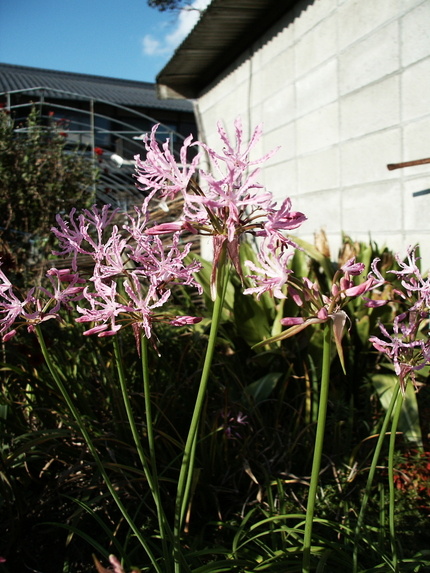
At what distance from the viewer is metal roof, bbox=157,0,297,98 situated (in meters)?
3.80

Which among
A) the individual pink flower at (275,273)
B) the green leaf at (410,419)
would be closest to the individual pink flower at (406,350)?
the individual pink flower at (275,273)

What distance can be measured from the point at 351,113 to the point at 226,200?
9.23ft

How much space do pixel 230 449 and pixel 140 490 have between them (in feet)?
1.38

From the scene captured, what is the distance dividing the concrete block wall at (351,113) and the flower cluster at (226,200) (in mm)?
2166

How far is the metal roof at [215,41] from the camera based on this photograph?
12.5 ft

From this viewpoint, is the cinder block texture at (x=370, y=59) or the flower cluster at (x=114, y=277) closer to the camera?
the flower cluster at (x=114, y=277)

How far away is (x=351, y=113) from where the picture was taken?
312 centimetres

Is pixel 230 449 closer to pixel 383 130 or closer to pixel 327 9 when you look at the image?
pixel 383 130

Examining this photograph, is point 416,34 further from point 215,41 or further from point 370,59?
point 215,41

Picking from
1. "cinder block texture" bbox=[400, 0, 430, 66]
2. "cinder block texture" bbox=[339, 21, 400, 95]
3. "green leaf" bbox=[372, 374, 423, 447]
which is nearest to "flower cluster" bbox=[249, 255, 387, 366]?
"green leaf" bbox=[372, 374, 423, 447]

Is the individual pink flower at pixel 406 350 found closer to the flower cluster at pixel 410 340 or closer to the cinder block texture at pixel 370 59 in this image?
the flower cluster at pixel 410 340

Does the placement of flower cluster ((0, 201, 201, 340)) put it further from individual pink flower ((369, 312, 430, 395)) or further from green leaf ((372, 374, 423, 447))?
green leaf ((372, 374, 423, 447))

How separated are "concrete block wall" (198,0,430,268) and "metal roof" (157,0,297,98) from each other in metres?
0.14

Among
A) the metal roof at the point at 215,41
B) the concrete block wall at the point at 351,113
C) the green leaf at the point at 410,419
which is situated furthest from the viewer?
the metal roof at the point at 215,41
